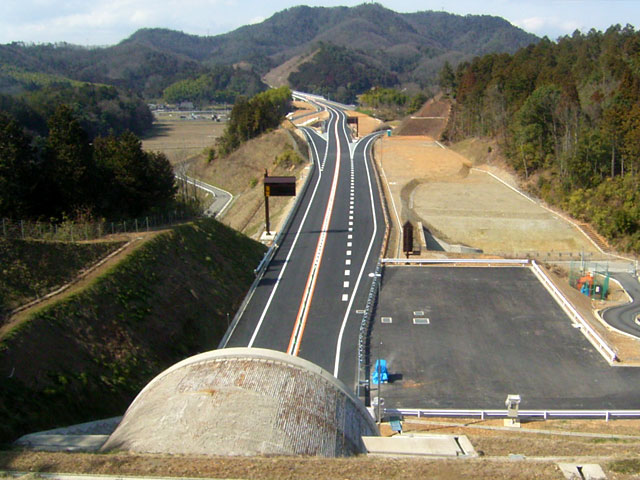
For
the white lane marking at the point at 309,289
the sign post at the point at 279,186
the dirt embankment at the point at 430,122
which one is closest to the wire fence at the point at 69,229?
the white lane marking at the point at 309,289

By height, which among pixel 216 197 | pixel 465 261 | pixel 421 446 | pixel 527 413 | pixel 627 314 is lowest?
pixel 627 314

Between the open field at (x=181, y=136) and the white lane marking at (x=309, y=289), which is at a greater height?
the open field at (x=181, y=136)

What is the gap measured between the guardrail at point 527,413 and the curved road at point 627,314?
27.3 feet

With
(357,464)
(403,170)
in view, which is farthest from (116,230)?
(403,170)

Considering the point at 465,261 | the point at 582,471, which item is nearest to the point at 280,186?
the point at 465,261

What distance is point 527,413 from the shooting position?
Answer: 1877 cm

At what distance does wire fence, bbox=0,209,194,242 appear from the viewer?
79.4ft

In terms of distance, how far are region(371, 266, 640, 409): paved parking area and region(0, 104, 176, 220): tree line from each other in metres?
12.9

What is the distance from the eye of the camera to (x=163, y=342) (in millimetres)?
21047

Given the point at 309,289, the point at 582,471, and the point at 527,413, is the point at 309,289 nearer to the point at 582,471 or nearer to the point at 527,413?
the point at 527,413

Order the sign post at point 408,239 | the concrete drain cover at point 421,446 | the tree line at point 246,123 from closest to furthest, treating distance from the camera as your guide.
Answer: the concrete drain cover at point 421,446 → the sign post at point 408,239 → the tree line at point 246,123

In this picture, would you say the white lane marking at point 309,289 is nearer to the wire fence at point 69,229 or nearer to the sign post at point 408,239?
the sign post at point 408,239

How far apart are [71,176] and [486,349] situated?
766 inches

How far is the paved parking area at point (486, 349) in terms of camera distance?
19.8 metres
